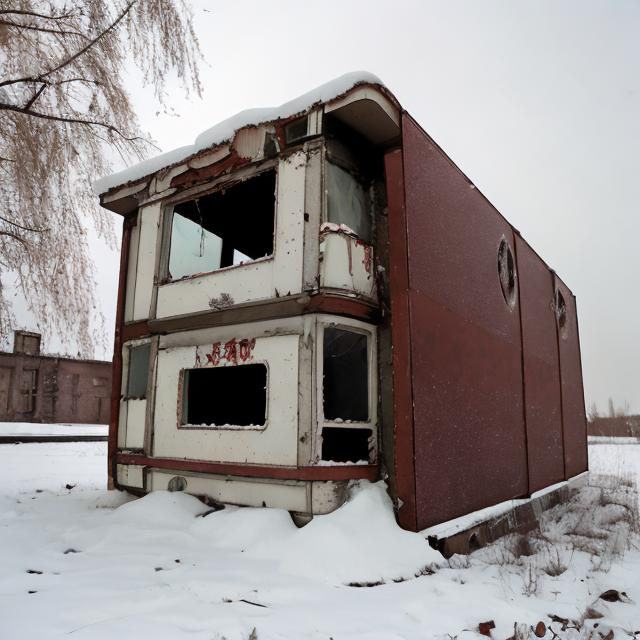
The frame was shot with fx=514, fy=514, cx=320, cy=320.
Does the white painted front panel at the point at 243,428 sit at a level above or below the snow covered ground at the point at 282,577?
above

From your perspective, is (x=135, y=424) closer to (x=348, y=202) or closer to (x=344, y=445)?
(x=344, y=445)

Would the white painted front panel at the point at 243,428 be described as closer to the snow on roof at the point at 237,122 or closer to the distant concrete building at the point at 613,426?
the snow on roof at the point at 237,122

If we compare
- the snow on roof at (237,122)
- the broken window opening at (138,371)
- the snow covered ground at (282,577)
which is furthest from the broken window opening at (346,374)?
the broken window opening at (138,371)

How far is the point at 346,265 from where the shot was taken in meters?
5.26

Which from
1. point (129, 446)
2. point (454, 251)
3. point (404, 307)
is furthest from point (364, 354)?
point (129, 446)

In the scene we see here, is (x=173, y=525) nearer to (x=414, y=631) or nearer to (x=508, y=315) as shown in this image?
(x=414, y=631)

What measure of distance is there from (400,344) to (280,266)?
1.49m

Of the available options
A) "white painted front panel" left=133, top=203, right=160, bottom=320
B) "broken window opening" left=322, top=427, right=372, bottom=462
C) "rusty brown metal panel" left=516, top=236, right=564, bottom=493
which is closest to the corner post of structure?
"white painted front panel" left=133, top=203, right=160, bottom=320

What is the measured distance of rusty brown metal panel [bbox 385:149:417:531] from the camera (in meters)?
4.71

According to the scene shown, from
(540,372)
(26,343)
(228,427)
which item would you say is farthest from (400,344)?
(26,343)

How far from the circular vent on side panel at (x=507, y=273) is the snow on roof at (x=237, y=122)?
3730 mm

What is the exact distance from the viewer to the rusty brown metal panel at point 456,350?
5117 millimetres

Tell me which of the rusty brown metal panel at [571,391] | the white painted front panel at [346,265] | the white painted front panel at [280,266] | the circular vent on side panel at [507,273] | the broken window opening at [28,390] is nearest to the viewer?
the white painted front panel at [346,265]

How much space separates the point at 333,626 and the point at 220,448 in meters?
2.75
